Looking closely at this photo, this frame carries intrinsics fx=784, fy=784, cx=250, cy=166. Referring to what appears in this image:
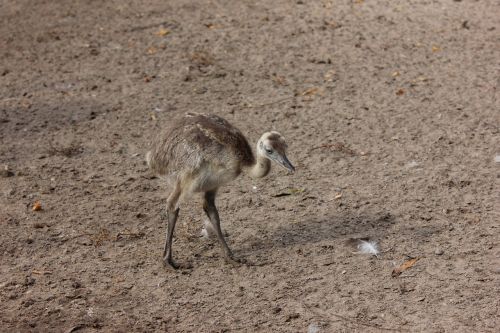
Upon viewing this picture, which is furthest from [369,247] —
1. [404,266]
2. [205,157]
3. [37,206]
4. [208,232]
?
[37,206]

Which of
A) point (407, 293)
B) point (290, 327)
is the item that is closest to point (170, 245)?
point (290, 327)

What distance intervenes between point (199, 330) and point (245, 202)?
191 centimetres

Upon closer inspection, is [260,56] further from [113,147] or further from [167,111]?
[113,147]

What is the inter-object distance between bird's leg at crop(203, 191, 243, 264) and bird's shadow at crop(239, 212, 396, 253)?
224 mm

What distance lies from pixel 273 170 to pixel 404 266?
2.10 metres

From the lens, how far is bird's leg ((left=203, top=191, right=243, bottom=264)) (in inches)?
239

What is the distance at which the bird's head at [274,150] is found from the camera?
579 cm

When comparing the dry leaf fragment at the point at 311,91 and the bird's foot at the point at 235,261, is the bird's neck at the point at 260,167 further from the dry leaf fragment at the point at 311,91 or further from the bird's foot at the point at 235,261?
the dry leaf fragment at the point at 311,91

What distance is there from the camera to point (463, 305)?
532cm

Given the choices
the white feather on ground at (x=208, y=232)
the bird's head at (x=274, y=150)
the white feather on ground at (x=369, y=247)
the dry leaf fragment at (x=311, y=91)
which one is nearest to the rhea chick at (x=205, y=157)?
the bird's head at (x=274, y=150)

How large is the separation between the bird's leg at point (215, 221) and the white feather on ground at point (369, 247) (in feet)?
3.14

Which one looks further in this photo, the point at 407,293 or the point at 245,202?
the point at 245,202

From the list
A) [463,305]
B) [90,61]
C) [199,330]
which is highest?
[463,305]

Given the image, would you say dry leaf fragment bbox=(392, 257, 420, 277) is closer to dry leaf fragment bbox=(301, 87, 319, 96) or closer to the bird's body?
the bird's body
